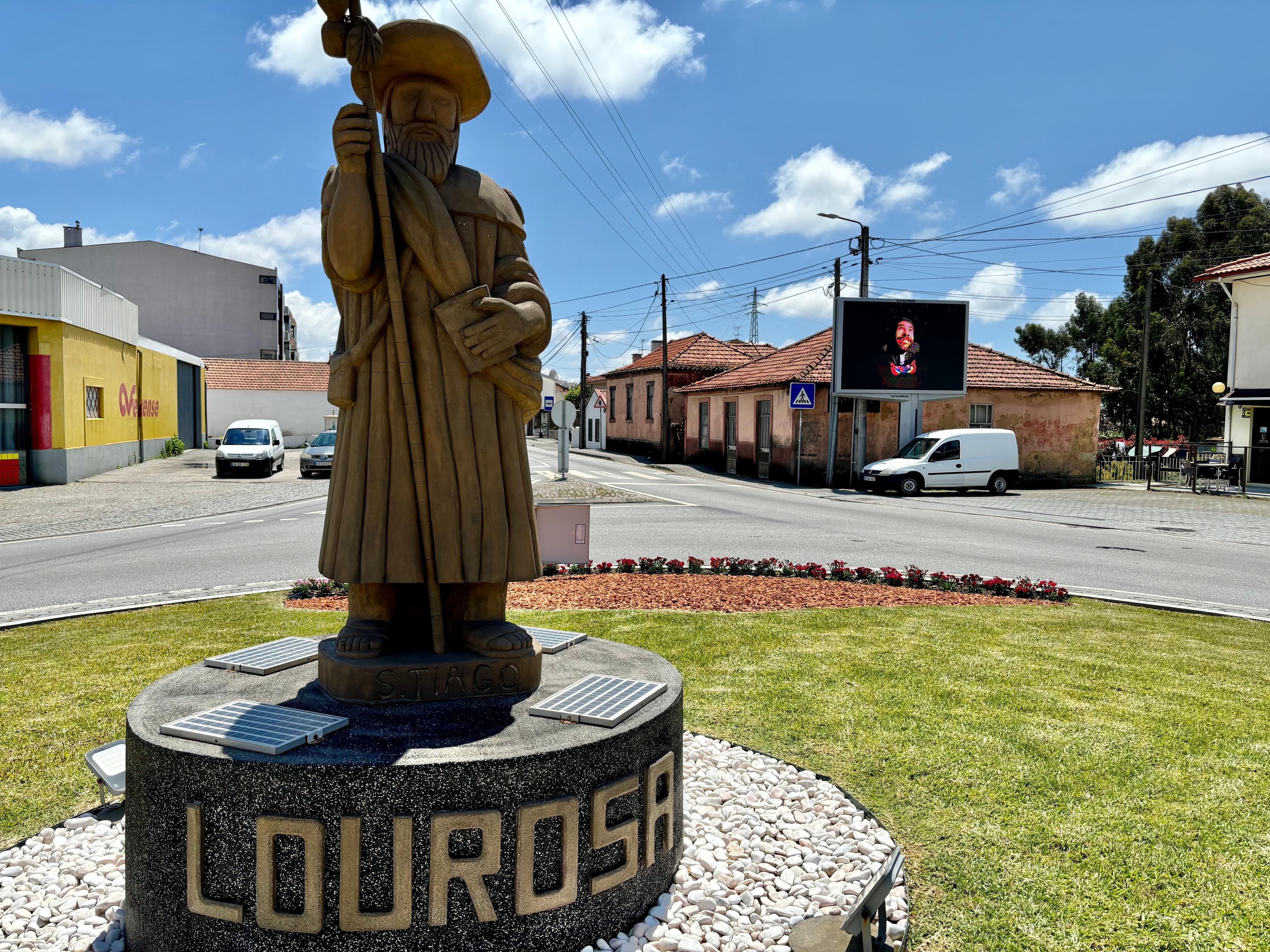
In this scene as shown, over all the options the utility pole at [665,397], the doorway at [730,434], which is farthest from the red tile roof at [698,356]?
→ the doorway at [730,434]

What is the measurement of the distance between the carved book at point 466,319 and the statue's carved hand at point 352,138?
21.7 inches

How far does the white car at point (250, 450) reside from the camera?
80.0ft

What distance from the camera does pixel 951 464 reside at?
76.0ft

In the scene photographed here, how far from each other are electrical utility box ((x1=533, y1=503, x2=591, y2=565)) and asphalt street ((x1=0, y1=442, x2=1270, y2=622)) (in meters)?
1.68

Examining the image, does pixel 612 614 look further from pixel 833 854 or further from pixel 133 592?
pixel 133 592

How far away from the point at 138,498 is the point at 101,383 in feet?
23.7

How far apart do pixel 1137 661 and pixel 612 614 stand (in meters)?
4.07

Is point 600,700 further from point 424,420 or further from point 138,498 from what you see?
point 138,498

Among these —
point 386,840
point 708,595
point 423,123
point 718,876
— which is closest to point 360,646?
point 386,840

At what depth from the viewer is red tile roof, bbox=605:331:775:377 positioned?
1560 inches

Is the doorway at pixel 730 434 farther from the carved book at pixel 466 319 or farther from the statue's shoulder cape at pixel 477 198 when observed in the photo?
the carved book at pixel 466 319

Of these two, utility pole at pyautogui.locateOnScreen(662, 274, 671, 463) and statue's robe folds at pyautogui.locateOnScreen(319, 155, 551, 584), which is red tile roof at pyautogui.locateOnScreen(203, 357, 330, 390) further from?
statue's robe folds at pyautogui.locateOnScreen(319, 155, 551, 584)

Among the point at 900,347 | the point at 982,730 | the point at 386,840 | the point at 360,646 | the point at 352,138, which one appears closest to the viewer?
the point at 386,840

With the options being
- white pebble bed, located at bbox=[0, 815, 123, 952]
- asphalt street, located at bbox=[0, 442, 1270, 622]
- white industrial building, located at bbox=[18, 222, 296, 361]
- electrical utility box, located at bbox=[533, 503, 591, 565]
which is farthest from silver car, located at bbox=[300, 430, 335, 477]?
white industrial building, located at bbox=[18, 222, 296, 361]
